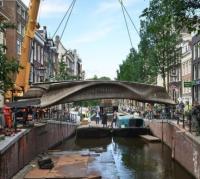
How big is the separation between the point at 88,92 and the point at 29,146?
5.03 metres

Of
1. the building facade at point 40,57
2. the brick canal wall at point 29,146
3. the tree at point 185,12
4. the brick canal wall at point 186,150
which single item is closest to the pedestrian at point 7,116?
the brick canal wall at point 29,146

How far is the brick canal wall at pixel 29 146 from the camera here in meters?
21.7

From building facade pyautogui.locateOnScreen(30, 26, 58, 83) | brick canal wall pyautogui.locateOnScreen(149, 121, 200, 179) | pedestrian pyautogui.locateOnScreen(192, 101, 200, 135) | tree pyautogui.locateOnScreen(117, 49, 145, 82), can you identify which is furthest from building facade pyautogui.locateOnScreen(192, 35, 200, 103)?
pedestrian pyautogui.locateOnScreen(192, 101, 200, 135)

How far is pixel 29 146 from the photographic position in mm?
30375

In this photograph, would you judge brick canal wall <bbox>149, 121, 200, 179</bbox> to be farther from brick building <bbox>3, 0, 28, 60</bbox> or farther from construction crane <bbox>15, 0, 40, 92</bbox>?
brick building <bbox>3, 0, 28, 60</bbox>

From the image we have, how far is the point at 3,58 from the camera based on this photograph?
19906mm

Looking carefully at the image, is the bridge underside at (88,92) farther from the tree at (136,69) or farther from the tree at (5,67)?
the tree at (136,69)

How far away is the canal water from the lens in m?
29.2

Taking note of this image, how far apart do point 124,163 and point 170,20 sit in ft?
58.8

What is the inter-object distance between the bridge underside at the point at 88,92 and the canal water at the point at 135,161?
3.96m

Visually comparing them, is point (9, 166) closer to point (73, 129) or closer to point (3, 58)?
point (3, 58)

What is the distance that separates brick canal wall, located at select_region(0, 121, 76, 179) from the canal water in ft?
6.19

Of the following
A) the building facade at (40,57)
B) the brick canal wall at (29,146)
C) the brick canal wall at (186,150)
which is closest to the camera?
the brick canal wall at (29,146)

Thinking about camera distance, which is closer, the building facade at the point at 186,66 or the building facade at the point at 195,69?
the building facade at the point at 195,69
